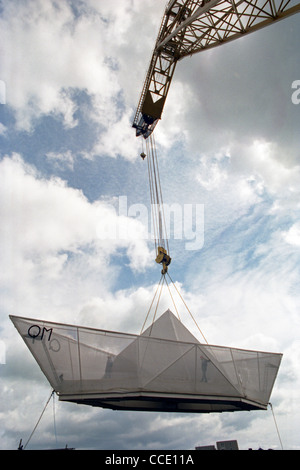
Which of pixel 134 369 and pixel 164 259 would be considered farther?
pixel 164 259

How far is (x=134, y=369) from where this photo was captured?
702 inches

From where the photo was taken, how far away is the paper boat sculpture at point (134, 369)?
56.1ft

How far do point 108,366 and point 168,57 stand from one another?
92.3ft

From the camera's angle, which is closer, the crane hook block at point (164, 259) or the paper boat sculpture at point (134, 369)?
the paper boat sculpture at point (134, 369)

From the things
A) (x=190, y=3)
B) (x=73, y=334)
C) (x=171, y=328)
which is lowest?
(x=73, y=334)

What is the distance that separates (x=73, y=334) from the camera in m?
17.8

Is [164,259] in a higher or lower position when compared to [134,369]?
higher

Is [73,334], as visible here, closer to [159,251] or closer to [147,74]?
[159,251]

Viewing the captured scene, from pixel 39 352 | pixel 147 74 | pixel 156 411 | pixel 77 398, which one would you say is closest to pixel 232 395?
pixel 156 411

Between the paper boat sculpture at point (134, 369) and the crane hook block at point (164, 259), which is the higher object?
the crane hook block at point (164, 259)

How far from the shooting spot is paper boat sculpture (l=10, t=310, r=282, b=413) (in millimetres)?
17109
